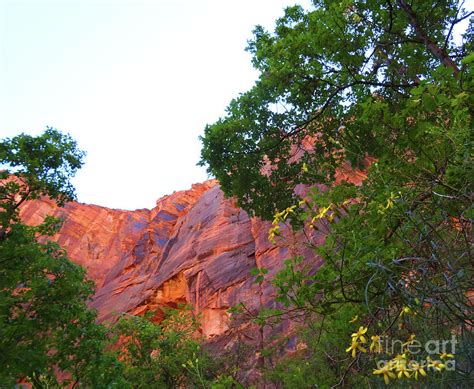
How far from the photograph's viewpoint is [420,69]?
7.25m

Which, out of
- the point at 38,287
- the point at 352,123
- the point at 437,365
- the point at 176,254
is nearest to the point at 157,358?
the point at 38,287

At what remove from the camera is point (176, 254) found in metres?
34.1

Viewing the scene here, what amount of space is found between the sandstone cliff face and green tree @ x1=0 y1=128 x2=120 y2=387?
10357mm

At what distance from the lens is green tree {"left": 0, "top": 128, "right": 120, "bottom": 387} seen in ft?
27.5

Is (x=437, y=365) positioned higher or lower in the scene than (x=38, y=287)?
lower

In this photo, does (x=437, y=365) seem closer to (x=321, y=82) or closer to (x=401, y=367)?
(x=401, y=367)

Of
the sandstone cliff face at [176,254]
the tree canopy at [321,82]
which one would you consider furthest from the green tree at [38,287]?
the sandstone cliff face at [176,254]

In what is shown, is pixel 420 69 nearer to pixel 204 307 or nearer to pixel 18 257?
pixel 18 257

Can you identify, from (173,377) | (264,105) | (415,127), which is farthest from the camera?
(173,377)

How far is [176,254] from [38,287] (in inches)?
994

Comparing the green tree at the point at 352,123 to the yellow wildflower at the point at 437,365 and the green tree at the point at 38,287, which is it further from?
the green tree at the point at 38,287

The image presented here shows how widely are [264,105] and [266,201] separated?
6.65 feet

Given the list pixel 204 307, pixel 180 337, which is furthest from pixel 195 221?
pixel 180 337

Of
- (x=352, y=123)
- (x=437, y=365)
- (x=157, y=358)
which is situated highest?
(x=352, y=123)
